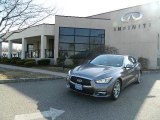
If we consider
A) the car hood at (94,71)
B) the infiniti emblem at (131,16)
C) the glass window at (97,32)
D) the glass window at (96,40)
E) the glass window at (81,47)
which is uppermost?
the infiniti emblem at (131,16)

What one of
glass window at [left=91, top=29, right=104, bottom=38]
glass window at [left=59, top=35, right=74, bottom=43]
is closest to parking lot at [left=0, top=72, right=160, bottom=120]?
glass window at [left=59, top=35, right=74, bottom=43]

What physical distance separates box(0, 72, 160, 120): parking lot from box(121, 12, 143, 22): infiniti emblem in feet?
47.8


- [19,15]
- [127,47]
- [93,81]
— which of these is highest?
[19,15]

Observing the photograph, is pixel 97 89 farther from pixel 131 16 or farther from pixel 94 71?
pixel 131 16

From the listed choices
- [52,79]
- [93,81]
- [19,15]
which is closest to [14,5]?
[19,15]

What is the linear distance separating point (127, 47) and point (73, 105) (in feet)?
57.9

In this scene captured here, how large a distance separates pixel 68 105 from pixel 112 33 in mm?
18953

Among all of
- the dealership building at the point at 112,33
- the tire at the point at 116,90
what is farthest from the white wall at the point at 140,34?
the tire at the point at 116,90

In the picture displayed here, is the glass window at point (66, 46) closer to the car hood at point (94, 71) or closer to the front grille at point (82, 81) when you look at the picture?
the car hood at point (94, 71)

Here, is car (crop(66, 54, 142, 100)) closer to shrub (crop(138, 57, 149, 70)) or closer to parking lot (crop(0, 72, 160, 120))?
parking lot (crop(0, 72, 160, 120))

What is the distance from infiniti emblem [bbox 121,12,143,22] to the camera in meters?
23.0

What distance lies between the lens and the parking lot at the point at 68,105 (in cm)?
623

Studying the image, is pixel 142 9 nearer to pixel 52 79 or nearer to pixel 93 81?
pixel 52 79

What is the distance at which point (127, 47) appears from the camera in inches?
944
